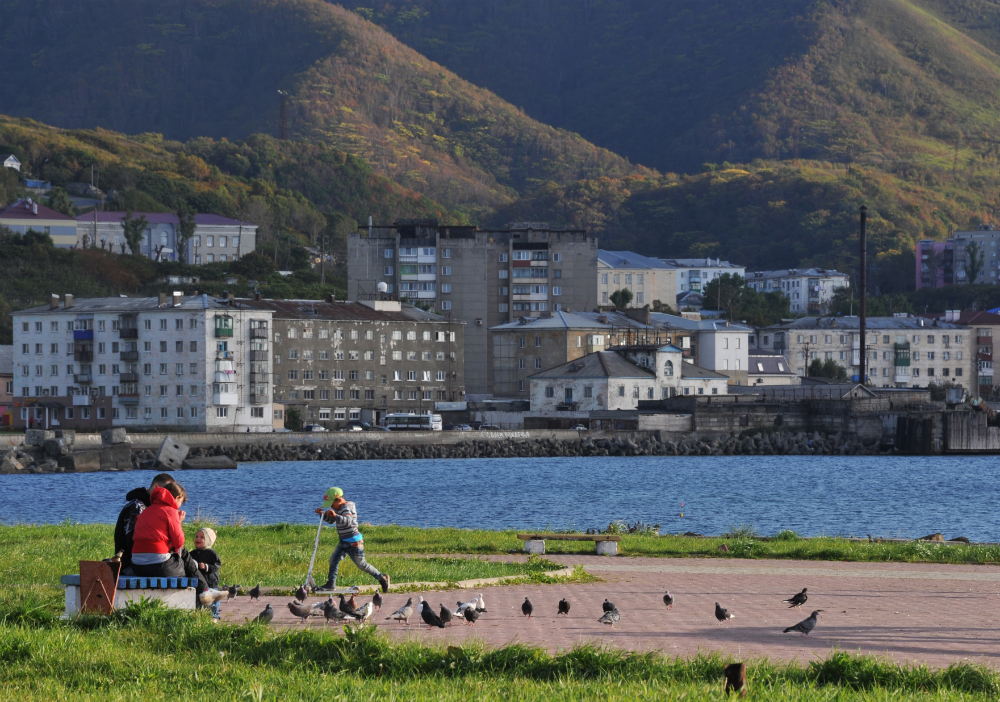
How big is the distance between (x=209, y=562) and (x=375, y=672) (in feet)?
14.6

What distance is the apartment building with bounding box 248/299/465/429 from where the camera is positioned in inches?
3912

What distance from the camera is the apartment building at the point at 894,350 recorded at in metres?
138

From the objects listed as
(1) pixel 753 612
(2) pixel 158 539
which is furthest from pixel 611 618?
(2) pixel 158 539

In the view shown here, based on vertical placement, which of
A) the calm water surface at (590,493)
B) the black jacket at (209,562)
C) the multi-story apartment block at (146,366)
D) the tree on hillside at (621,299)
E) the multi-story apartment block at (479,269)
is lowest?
the calm water surface at (590,493)

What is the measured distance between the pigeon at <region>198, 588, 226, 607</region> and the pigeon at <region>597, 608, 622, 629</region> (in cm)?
380

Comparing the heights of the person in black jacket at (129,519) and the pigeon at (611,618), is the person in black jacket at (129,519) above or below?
above

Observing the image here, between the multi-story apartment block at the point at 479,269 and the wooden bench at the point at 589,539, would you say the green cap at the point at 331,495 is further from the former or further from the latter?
the multi-story apartment block at the point at 479,269

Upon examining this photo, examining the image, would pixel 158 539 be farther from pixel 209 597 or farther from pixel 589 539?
pixel 589 539

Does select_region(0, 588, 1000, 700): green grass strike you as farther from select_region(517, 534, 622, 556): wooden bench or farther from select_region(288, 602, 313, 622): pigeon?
select_region(517, 534, 622, 556): wooden bench

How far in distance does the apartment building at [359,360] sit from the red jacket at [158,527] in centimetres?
8286

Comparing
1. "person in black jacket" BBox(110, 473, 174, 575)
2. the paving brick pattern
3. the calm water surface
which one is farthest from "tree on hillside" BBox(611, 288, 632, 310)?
"person in black jacket" BBox(110, 473, 174, 575)

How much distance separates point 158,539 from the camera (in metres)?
13.4

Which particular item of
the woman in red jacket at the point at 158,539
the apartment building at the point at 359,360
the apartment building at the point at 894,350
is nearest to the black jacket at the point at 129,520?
the woman in red jacket at the point at 158,539

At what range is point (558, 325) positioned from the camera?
11375 centimetres
